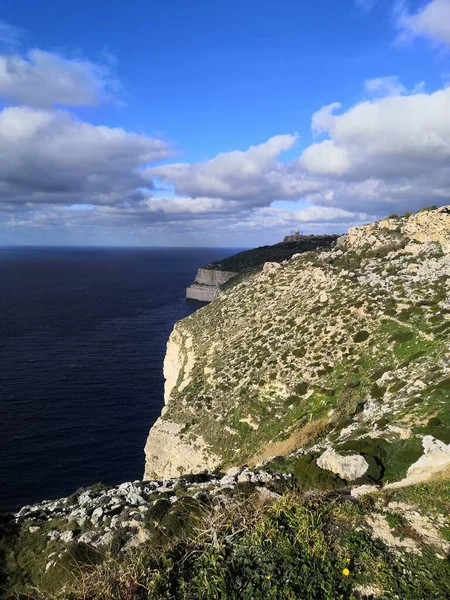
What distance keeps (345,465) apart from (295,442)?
9036 millimetres

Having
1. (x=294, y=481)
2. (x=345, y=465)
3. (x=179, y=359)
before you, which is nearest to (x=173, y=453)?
(x=294, y=481)

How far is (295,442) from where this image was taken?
91.9ft

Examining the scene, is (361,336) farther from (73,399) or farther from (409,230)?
(73,399)

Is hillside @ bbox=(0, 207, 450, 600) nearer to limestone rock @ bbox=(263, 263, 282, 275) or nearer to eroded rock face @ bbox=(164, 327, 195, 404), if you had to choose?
eroded rock face @ bbox=(164, 327, 195, 404)

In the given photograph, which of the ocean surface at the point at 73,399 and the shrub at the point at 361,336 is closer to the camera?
the shrub at the point at 361,336

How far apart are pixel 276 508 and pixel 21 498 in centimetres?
4563

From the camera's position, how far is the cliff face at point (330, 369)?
22.8 metres

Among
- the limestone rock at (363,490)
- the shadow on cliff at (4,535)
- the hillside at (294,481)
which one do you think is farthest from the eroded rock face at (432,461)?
the shadow on cliff at (4,535)

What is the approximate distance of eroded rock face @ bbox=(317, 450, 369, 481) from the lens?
61.6 feet

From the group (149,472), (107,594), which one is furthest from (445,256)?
(107,594)

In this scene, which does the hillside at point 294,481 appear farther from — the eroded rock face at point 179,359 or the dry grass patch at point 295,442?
the eroded rock face at point 179,359

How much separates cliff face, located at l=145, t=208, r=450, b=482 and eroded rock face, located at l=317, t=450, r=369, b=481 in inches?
2.3

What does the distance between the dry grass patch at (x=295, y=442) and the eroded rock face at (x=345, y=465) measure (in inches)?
272

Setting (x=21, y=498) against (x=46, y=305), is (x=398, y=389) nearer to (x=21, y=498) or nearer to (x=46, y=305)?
(x=21, y=498)
